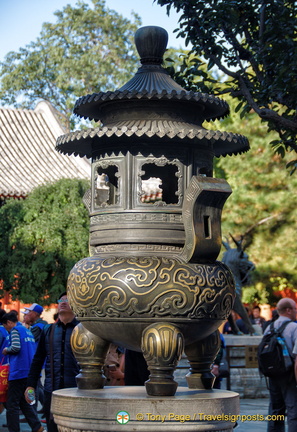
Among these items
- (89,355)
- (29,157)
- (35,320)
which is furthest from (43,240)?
(89,355)

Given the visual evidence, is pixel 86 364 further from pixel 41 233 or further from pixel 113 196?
pixel 41 233

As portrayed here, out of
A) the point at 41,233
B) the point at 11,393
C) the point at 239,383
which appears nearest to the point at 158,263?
the point at 11,393

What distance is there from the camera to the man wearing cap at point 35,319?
38.1ft

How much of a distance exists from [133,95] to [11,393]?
5.21 meters

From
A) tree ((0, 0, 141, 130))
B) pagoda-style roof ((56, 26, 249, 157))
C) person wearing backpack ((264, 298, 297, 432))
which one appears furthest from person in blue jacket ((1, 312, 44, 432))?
tree ((0, 0, 141, 130))

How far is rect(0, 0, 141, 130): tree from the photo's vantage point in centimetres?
3738

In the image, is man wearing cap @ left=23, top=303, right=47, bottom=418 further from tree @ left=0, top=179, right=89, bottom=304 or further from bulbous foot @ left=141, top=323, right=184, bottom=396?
tree @ left=0, top=179, right=89, bottom=304

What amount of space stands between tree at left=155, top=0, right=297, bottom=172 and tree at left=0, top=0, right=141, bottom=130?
1088 inches

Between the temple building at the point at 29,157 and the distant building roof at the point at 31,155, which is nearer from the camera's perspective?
the temple building at the point at 29,157

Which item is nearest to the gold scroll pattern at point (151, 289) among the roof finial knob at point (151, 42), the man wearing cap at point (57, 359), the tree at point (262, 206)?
the man wearing cap at point (57, 359)

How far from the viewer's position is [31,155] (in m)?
27.8

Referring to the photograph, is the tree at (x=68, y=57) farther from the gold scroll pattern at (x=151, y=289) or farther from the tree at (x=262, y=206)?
the gold scroll pattern at (x=151, y=289)

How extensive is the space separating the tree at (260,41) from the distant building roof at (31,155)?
1428 cm

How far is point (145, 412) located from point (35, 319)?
265 inches
